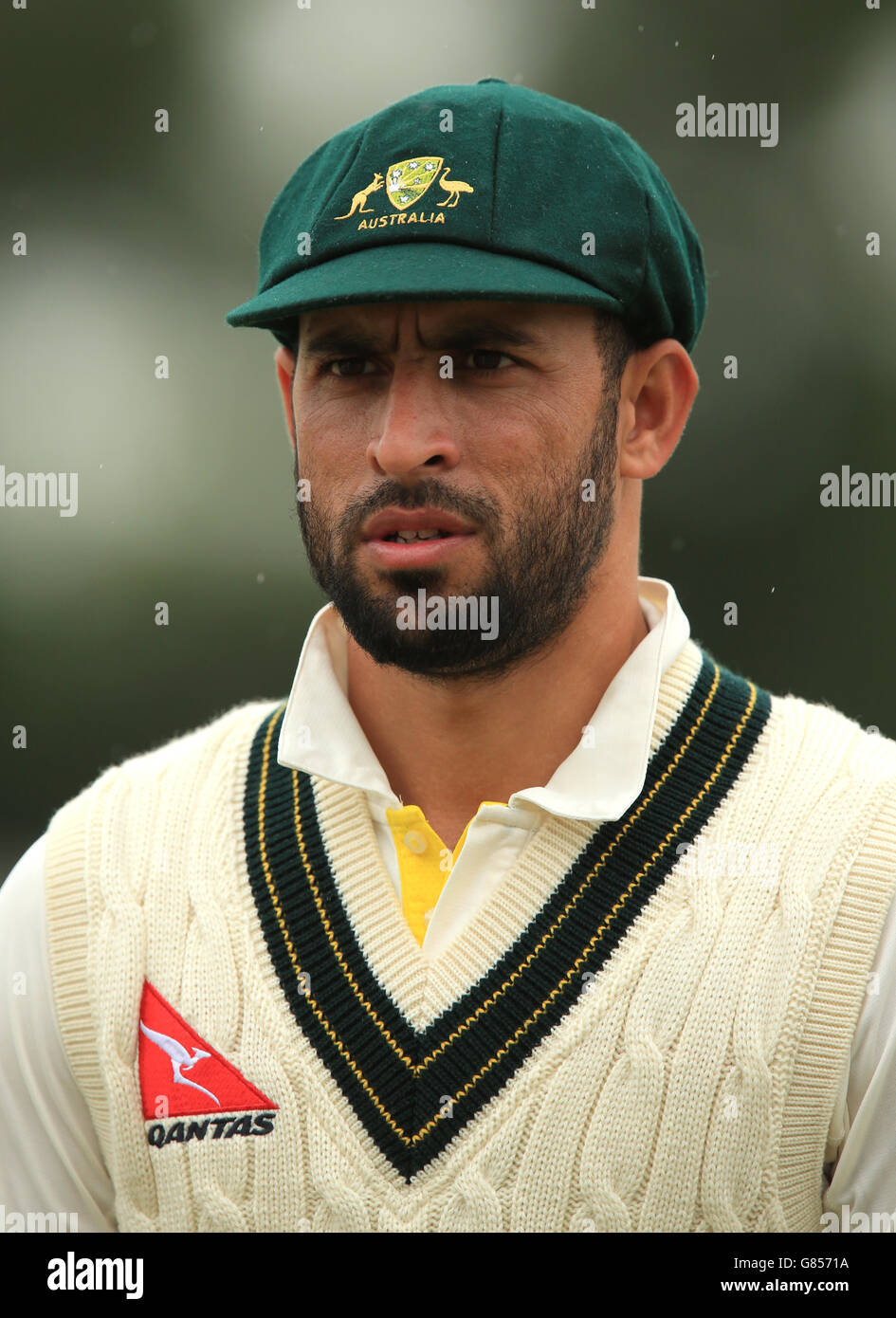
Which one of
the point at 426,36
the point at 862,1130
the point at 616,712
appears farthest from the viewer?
the point at 426,36

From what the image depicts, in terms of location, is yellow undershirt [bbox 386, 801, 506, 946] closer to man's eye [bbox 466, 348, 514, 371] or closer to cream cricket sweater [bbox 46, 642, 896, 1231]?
cream cricket sweater [bbox 46, 642, 896, 1231]

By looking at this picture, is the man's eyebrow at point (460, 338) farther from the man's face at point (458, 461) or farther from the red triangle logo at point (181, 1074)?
the red triangle logo at point (181, 1074)

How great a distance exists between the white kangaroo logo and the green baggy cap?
94cm

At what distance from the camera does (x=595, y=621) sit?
1.95 m

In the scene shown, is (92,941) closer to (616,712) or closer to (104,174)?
(616,712)

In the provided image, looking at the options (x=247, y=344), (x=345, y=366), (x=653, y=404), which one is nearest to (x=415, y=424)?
(x=345, y=366)

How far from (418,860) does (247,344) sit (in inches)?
134

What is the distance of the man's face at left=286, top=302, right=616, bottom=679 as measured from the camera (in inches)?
70.4

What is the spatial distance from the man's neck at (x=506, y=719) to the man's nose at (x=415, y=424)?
12.5 inches

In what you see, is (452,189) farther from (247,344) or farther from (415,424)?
(247,344)

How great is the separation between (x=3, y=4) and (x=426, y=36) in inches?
63.1

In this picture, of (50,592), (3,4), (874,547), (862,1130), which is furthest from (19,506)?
(862,1130)

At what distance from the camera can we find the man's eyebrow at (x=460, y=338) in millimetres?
1793

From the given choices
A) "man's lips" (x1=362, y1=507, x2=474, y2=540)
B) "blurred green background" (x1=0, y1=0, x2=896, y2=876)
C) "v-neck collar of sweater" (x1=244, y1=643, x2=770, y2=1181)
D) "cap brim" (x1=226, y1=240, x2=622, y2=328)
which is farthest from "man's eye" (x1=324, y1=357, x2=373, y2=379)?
"blurred green background" (x1=0, y1=0, x2=896, y2=876)
